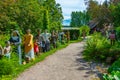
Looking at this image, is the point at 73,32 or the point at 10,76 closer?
the point at 10,76

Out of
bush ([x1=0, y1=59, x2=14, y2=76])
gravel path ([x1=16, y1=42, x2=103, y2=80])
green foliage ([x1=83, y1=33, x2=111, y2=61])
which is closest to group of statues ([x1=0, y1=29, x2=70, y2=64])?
bush ([x1=0, y1=59, x2=14, y2=76])

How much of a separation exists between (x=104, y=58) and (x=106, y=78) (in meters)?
8.91

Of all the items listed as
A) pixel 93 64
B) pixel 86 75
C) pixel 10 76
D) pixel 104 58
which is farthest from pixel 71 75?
pixel 104 58

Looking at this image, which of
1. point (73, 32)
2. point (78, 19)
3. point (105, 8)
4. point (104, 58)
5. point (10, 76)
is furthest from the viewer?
point (78, 19)

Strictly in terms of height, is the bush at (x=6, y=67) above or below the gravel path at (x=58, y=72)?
above

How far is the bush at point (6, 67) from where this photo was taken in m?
13.6

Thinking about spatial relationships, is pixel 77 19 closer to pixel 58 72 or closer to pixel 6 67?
pixel 58 72

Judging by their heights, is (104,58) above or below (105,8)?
below

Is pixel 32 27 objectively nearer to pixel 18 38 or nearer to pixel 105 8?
pixel 18 38

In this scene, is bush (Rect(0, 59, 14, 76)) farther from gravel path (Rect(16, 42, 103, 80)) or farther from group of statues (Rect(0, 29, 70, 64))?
group of statues (Rect(0, 29, 70, 64))

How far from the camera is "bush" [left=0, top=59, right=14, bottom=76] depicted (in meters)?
13.6

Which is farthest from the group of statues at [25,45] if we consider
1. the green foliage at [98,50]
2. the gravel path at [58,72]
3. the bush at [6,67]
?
the green foliage at [98,50]

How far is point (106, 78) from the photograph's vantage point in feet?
30.5

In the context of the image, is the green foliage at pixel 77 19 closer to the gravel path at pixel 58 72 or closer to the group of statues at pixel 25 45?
the group of statues at pixel 25 45
